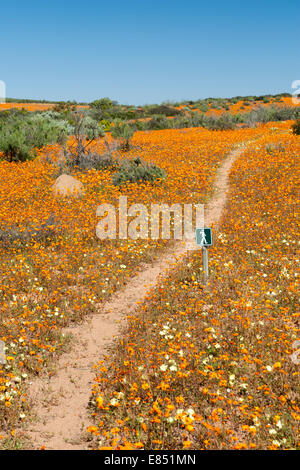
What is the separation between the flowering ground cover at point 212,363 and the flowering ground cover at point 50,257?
3.89 feet

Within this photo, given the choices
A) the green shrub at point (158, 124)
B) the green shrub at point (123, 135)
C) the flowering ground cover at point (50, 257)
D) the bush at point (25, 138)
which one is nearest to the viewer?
the flowering ground cover at point (50, 257)

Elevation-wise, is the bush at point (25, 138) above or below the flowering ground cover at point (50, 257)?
above

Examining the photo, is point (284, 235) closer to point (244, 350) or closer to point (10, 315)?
point (244, 350)

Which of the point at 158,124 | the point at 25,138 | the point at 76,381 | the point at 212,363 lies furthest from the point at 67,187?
the point at 158,124

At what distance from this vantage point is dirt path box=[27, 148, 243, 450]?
456cm

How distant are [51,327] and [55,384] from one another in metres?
1.30

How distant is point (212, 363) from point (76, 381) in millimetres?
2212

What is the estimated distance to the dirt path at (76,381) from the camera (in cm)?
456

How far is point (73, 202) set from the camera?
1330cm

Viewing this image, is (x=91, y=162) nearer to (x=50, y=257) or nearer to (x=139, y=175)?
(x=139, y=175)

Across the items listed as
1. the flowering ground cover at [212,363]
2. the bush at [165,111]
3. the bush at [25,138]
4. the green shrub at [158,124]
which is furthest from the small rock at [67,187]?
the bush at [165,111]

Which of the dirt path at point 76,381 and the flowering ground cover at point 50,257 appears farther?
the flowering ground cover at point 50,257

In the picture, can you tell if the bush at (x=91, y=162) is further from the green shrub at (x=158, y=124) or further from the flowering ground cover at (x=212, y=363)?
the green shrub at (x=158, y=124)

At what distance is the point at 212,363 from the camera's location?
5.45 metres
